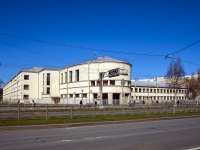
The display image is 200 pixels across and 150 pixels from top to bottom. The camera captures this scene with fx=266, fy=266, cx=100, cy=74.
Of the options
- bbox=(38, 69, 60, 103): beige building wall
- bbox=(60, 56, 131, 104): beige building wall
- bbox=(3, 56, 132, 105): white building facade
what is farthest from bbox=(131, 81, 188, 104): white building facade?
bbox=(38, 69, 60, 103): beige building wall

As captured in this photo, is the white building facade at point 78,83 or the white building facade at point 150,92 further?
the white building facade at point 150,92

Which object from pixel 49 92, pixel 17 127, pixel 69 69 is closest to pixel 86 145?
pixel 17 127

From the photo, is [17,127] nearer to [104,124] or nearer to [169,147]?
[104,124]

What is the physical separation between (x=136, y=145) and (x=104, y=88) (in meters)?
61.0

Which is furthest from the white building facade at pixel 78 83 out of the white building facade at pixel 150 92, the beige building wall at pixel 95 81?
the white building facade at pixel 150 92

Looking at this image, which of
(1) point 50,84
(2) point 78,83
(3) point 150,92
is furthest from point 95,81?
(3) point 150,92

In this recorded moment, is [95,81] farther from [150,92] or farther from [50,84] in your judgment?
[150,92]

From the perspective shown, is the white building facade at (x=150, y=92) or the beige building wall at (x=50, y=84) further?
the white building facade at (x=150, y=92)

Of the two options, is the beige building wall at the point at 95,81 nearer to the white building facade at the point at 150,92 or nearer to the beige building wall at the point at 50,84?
the beige building wall at the point at 50,84

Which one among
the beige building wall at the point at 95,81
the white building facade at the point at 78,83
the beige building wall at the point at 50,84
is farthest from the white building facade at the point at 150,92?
the beige building wall at the point at 50,84

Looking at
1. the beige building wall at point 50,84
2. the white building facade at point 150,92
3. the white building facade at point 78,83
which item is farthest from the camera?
the white building facade at point 150,92

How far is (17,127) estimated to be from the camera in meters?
16.2

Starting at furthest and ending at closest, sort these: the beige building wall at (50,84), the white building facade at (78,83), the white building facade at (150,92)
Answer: the white building facade at (150,92) < the beige building wall at (50,84) < the white building facade at (78,83)

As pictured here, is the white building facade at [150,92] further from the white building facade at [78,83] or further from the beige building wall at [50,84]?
the beige building wall at [50,84]
